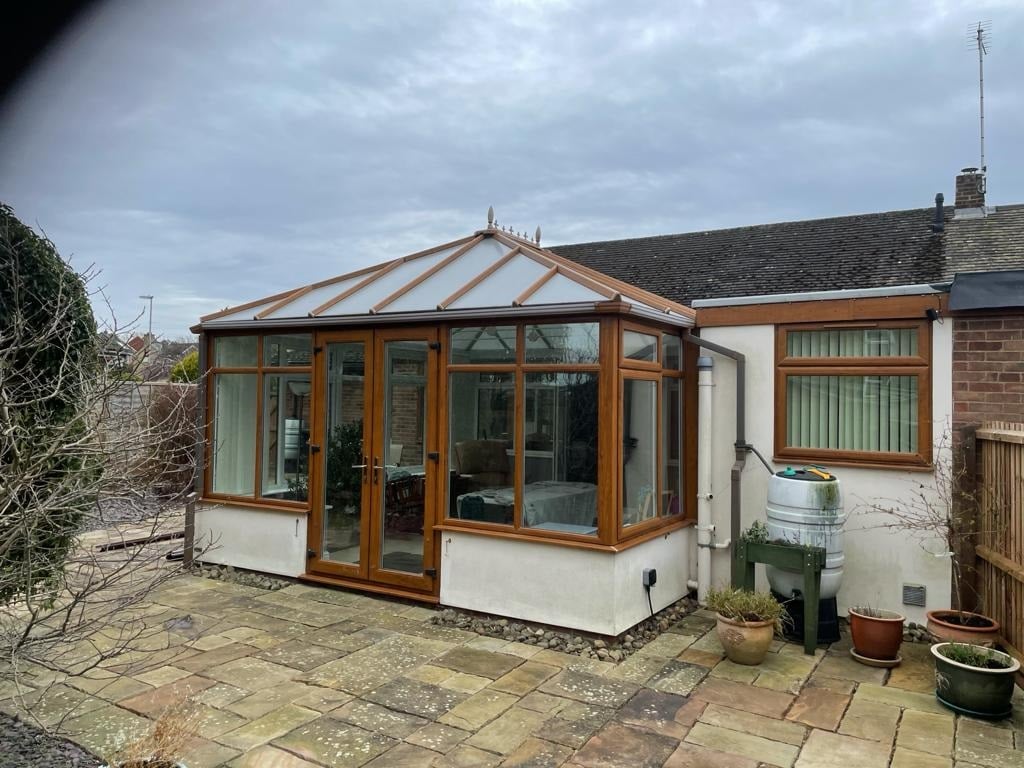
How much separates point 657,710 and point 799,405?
9.60 feet

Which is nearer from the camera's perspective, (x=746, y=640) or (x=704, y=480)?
(x=746, y=640)

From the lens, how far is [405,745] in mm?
3373

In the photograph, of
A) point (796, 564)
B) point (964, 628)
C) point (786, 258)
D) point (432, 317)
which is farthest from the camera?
point (786, 258)

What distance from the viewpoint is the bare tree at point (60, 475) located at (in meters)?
2.46

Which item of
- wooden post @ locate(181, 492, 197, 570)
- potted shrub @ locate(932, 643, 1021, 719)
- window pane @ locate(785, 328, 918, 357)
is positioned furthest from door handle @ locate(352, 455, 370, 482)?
potted shrub @ locate(932, 643, 1021, 719)

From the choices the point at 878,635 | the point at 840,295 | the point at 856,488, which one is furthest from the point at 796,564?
the point at 840,295

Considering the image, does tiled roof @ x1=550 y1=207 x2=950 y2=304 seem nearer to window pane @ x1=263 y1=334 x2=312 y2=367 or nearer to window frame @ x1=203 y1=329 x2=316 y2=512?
window pane @ x1=263 y1=334 x2=312 y2=367

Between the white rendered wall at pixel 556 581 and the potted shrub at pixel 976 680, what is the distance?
1.89m

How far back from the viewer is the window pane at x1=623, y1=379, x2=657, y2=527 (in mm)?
5098

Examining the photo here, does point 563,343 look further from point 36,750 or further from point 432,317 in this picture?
point 36,750

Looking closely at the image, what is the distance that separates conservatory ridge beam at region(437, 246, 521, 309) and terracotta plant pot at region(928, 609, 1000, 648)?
391 centimetres

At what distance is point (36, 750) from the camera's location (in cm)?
317

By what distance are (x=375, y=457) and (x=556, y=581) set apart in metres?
1.87

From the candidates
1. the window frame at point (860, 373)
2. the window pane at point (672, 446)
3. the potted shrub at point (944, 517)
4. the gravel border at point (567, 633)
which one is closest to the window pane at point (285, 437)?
the gravel border at point (567, 633)
